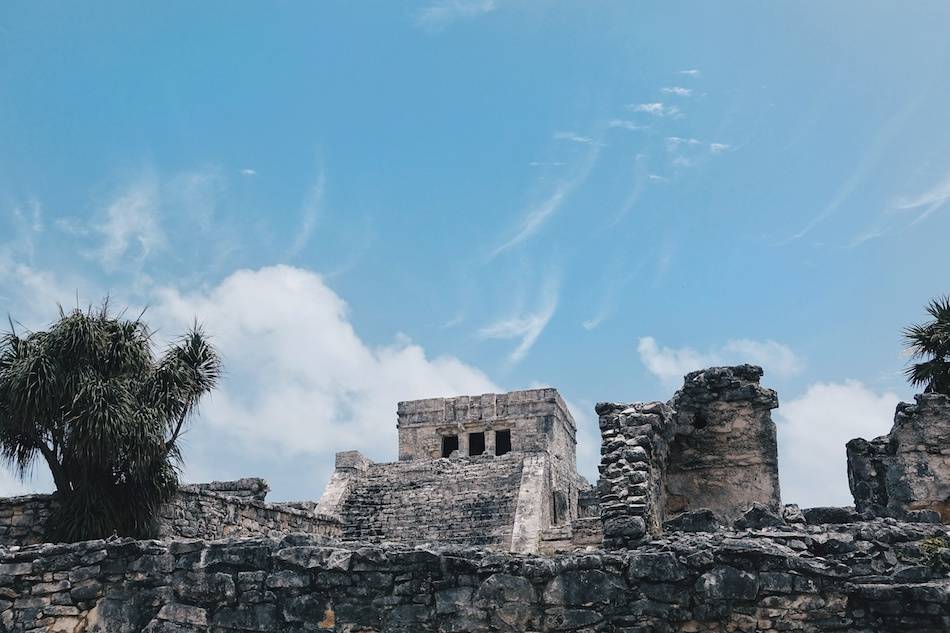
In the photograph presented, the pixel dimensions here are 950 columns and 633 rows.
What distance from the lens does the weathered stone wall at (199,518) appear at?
37.1 feet

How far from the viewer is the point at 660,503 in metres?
9.60

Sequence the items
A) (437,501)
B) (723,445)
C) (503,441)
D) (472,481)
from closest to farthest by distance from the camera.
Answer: (723,445)
(437,501)
(472,481)
(503,441)

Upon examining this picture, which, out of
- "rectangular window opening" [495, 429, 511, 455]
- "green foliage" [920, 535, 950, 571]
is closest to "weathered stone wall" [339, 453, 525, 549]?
"rectangular window opening" [495, 429, 511, 455]

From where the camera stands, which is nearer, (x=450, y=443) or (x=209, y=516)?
(x=209, y=516)

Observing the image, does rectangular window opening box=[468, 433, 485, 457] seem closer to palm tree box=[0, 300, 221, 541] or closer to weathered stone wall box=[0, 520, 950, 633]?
palm tree box=[0, 300, 221, 541]

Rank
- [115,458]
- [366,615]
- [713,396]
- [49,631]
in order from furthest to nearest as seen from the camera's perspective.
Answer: [115,458], [713,396], [49,631], [366,615]

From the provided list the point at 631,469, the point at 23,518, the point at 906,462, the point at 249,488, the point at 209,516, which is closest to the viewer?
the point at 631,469

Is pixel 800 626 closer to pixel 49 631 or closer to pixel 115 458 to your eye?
pixel 49 631

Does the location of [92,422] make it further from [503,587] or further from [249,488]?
[503,587]

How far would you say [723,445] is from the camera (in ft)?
33.6

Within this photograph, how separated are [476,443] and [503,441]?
79 cm

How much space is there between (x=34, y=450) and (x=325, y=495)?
31.8 feet

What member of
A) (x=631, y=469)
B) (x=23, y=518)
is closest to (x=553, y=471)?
(x=23, y=518)

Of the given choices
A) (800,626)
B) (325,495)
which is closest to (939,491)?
(800,626)
